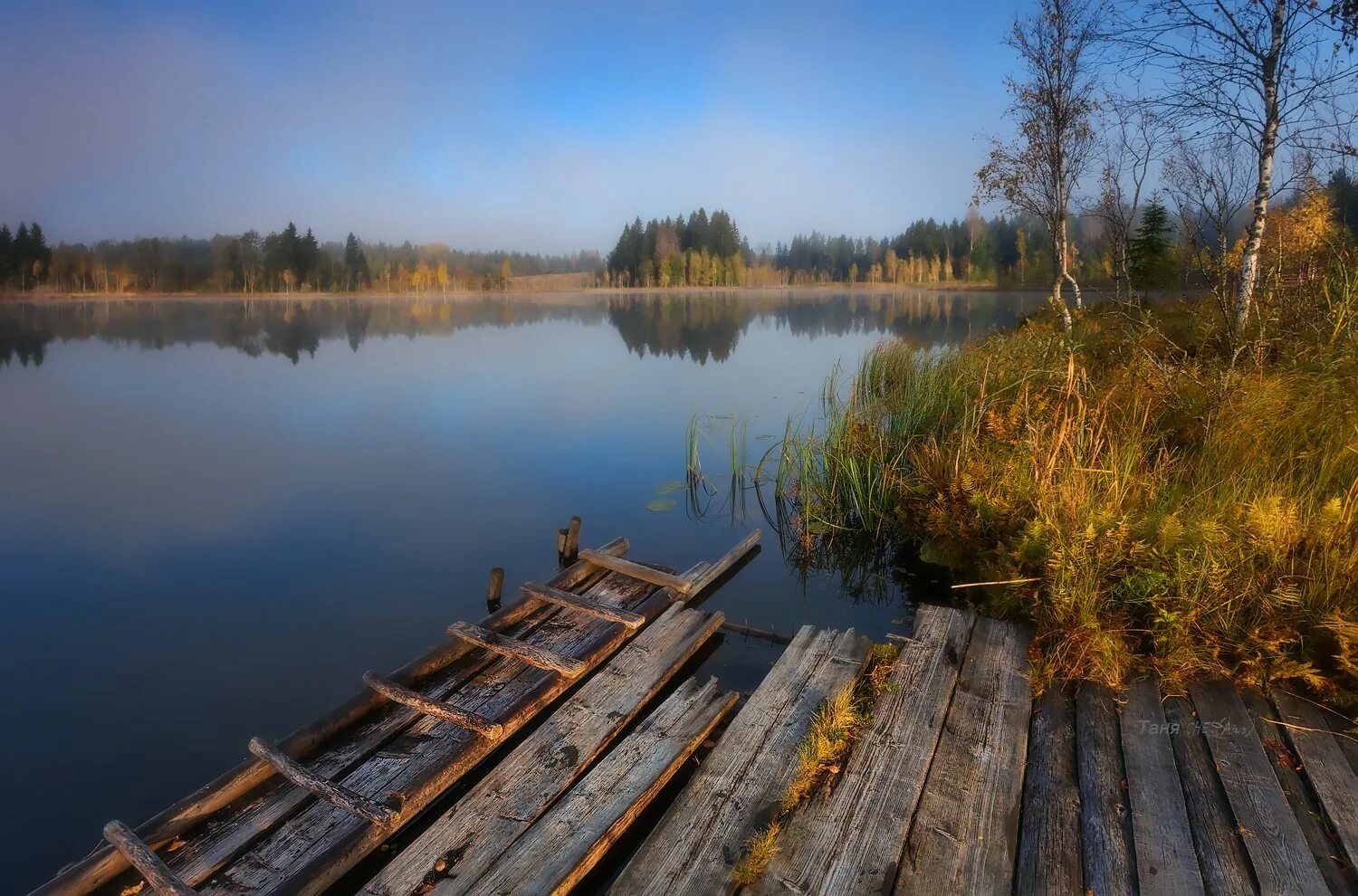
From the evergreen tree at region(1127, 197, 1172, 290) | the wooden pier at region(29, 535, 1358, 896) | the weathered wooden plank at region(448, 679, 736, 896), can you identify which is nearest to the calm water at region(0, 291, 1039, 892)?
the wooden pier at region(29, 535, 1358, 896)

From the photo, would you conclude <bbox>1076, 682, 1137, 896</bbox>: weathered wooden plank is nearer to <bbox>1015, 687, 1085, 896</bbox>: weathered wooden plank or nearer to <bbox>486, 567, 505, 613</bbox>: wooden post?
<bbox>1015, 687, 1085, 896</bbox>: weathered wooden plank

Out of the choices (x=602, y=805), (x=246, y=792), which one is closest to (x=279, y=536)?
(x=246, y=792)

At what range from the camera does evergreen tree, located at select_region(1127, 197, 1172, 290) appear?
2238 centimetres

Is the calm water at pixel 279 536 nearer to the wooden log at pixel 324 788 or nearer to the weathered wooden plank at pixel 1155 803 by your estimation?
the wooden log at pixel 324 788

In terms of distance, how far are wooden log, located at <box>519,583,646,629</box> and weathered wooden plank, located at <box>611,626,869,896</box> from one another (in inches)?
51.0

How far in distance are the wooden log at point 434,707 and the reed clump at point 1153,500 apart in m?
2.97

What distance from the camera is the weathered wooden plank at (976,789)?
2605 mm

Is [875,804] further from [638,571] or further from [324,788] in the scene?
[638,571]

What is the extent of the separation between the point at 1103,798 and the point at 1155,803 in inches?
7.2

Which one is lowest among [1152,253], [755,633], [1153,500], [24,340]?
[755,633]

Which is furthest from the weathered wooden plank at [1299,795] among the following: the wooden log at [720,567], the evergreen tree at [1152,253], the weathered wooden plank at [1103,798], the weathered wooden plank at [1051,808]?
the evergreen tree at [1152,253]

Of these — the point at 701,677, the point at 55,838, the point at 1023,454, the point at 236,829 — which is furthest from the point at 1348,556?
the point at 55,838

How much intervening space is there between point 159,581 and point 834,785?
720 cm

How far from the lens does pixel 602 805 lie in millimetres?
3211
